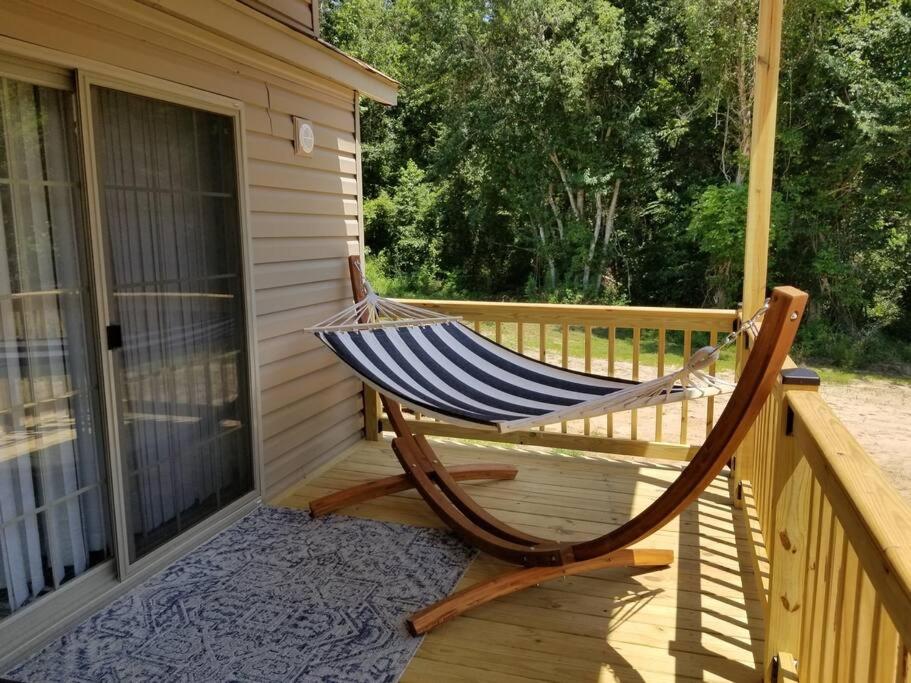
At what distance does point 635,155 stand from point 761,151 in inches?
336

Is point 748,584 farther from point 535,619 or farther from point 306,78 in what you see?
point 306,78

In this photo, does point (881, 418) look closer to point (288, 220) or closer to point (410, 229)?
point (288, 220)

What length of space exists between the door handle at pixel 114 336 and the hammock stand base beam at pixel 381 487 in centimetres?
134

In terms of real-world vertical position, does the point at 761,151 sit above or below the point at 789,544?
above

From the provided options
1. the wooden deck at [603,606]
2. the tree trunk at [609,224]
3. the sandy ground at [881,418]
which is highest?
the tree trunk at [609,224]

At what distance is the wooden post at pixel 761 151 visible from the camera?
3309mm

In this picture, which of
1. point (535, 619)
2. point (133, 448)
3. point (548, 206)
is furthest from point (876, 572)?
point (548, 206)

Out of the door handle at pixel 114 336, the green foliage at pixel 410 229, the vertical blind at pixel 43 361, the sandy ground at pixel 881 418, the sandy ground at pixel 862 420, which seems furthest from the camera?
the green foliage at pixel 410 229

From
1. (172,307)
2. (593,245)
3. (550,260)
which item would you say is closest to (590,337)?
(172,307)

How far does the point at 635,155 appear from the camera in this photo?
37.8 ft

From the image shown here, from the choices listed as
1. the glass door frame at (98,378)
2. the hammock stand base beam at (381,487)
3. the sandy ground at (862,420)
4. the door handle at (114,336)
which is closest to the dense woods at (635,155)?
the sandy ground at (862,420)

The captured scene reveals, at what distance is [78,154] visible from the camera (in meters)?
2.49

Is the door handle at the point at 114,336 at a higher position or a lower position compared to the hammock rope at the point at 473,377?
higher

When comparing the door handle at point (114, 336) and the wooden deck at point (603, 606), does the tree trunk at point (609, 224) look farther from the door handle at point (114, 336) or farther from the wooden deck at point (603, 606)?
the door handle at point (114, 336)
